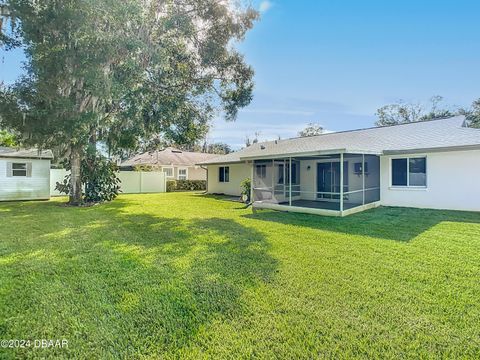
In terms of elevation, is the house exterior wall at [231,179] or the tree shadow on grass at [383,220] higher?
the house exterior wall at [231,179]

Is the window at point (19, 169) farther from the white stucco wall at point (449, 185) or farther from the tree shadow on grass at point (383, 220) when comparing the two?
the white stucco wall at point (449, 185)

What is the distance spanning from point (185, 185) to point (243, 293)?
2224cm

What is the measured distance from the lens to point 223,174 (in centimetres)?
2044

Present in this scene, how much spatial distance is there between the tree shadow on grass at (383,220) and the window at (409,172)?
4.14ft

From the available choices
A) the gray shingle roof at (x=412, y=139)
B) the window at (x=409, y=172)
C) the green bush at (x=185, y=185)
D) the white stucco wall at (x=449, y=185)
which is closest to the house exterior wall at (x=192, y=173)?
the green bush at (x=185, y=185)

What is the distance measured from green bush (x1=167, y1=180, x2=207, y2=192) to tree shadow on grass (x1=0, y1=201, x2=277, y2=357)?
1699 centimetres

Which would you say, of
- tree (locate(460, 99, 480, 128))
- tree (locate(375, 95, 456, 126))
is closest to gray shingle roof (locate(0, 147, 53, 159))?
tree (locate(375, 95, 456, 126))

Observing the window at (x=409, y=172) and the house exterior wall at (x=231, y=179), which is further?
the house exterior wall at (x=231, y=179)

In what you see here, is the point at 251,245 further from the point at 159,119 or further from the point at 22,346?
the point at 159,119

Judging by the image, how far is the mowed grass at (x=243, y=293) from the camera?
9.12 ft

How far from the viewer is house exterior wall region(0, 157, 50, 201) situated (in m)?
14.8

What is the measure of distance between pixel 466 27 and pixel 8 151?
2453 centimetres

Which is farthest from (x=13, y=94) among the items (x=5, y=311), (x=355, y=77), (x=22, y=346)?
(x=355, y=77)

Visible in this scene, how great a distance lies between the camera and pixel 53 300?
11.8 feet
